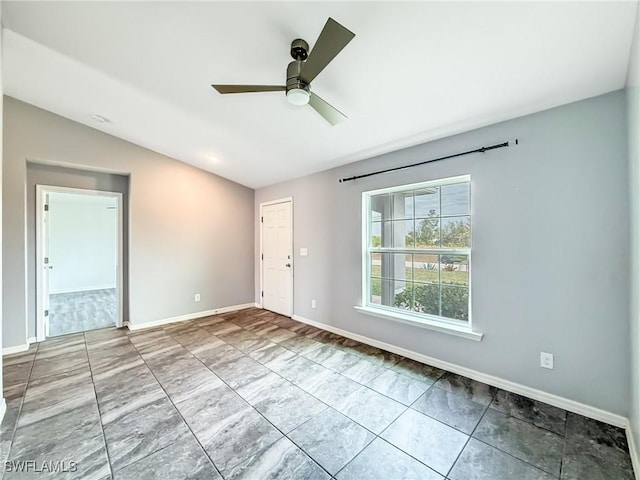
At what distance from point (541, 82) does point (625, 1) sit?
0.53m

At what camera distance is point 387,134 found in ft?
9.07

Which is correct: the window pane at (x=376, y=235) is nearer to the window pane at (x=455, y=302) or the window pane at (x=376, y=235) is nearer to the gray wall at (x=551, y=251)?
the gray wall at (x=551, y=251)

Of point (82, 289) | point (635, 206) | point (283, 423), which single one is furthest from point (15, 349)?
point (635, 206)

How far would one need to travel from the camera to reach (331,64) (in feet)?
6.38

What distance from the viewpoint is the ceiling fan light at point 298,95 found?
166cm

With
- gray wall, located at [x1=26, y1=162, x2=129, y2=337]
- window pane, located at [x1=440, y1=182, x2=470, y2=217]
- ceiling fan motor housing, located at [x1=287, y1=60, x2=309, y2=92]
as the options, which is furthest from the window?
gray wall, located at [x1=26, y1=162, x2=129, y2=337]

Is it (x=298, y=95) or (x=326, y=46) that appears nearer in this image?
(x=326, y=46)

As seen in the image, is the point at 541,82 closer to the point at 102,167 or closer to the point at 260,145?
the point at 260,145

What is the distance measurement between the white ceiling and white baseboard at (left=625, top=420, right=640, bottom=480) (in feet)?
7.65

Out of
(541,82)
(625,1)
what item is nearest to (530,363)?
(541,82)

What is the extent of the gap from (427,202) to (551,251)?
116 centimetres

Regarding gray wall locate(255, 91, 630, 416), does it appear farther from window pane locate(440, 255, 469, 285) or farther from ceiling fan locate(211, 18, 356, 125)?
ceiling fan locate(211, 18, 356, 125)

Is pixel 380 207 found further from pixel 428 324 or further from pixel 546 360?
pixel 546 360

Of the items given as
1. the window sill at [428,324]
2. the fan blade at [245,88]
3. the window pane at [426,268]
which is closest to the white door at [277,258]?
the window sill at [428,324]
